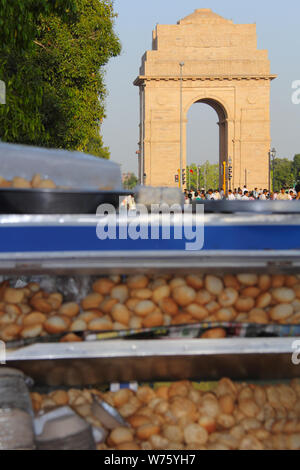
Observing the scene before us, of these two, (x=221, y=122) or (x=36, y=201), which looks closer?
(x=36, y=201)

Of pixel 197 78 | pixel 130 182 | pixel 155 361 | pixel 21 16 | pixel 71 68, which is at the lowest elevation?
pixel 155 361

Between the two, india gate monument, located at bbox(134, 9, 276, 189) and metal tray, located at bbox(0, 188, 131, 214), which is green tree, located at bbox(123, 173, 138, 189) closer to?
india gate monument, located at bbox(134, 9, 276, 189)

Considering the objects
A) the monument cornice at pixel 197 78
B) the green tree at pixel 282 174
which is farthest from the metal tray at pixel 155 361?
the green tree at pixel 282 174

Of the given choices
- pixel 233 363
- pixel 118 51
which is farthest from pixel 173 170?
pixel 233 363

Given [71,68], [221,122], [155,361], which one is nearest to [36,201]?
[155,361]

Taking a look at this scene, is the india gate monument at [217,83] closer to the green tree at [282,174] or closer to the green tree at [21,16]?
the green tree at [21,16]

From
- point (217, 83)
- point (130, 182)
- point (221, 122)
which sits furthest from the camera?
point (130, 182)

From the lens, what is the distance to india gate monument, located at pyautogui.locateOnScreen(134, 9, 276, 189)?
64.5 metres

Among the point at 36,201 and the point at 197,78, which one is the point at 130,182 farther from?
the point at 36,201

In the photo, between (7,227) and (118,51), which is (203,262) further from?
(118,51)

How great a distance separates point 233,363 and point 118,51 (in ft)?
68.6

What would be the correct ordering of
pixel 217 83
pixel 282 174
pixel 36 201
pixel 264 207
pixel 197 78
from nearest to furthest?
pixel 36 201 → pixel 264 207 → pixel 197 78 → pixel 217 83 → pixel 282 174

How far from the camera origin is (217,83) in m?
66.7
